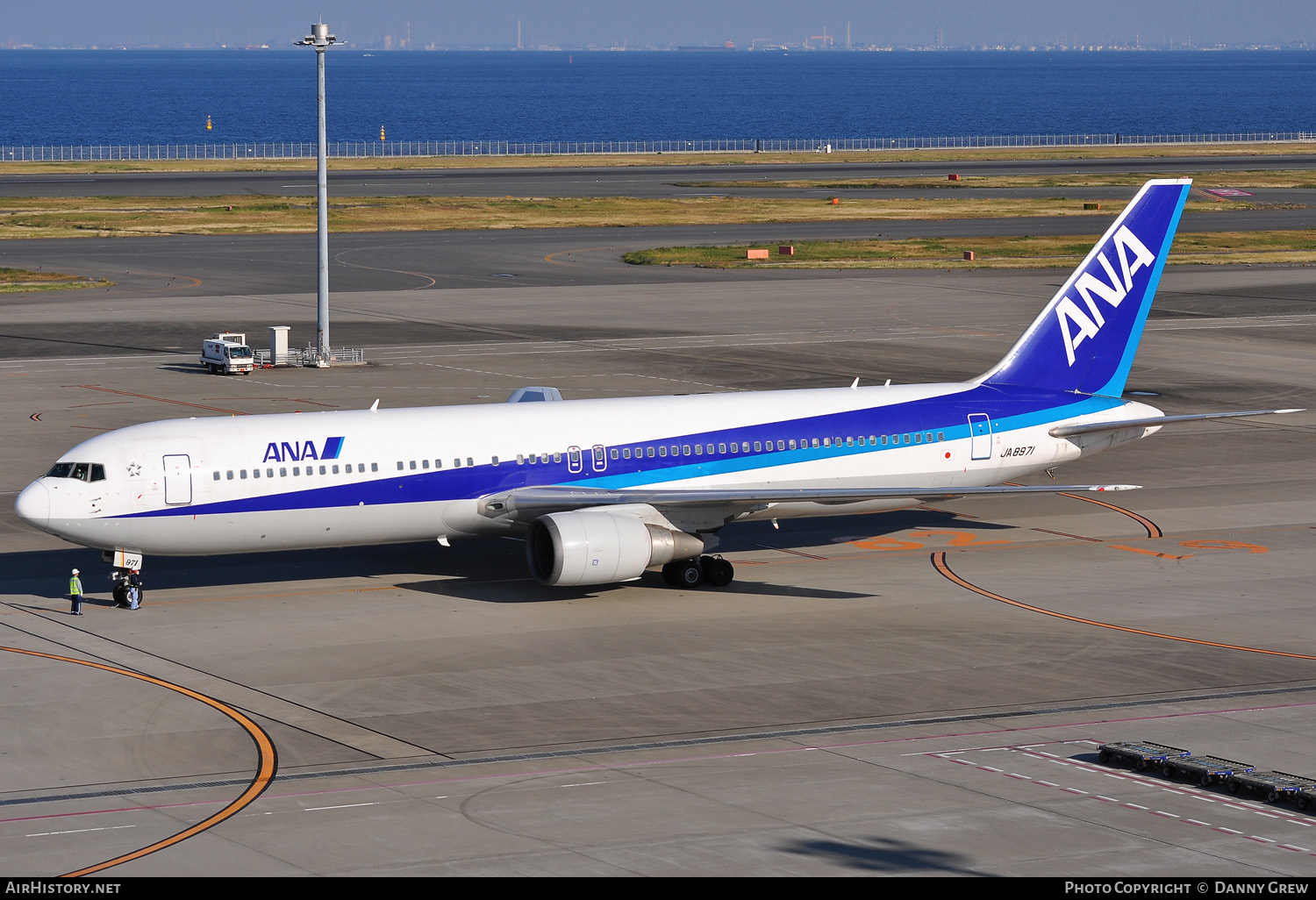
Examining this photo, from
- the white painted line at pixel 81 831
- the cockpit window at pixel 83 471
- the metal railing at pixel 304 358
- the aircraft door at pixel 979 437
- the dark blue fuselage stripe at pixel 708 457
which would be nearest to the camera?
the white painted line at pixel 81 831

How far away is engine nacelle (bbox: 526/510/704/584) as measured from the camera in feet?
133

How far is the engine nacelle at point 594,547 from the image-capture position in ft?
133

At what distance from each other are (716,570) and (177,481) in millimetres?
13756

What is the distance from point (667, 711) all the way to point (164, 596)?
15850 mm

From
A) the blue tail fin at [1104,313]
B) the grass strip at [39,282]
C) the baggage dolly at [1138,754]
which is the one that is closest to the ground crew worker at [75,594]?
the baggage dolly at [1138,754]

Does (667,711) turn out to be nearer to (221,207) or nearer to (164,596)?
(164,596)

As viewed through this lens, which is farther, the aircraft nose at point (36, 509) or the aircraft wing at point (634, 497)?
the aircraft wing at point (634, 497)

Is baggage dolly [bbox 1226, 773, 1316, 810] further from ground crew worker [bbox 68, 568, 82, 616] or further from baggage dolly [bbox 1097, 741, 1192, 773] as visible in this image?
ground crew worker [bbox 68, 568, 82, 616]

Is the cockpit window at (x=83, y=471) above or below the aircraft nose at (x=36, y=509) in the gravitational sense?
above

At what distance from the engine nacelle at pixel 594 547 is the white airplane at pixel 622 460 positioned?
0.17 feet

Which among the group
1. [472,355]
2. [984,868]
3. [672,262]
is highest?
[672,262]

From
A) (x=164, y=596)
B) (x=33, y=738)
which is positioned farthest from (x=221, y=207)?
(x=33, y=738)

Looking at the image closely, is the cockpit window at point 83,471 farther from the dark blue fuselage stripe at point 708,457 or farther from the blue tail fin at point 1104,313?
the blue tail fin at point 1104,313

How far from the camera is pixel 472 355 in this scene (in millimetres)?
85000
